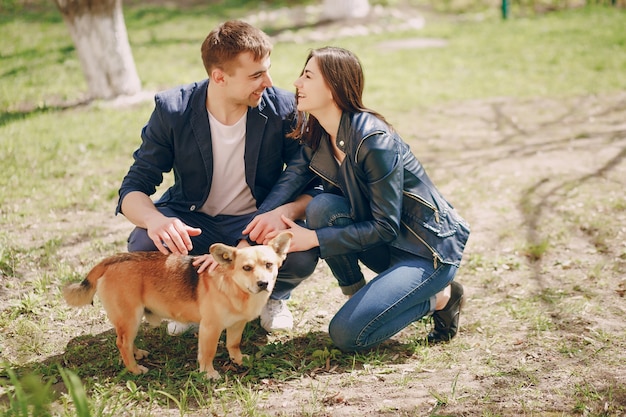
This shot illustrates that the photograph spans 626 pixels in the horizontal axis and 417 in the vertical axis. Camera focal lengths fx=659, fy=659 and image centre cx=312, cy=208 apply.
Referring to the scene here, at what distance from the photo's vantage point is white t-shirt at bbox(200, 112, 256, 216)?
420 centimetres

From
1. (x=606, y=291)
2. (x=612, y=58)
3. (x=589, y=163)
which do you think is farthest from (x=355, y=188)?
(x=612, y=58)

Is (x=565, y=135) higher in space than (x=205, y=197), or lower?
lower

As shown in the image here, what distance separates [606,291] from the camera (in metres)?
4.53

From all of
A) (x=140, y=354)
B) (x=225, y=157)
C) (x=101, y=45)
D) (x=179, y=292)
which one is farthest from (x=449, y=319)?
(x=101, y=45)

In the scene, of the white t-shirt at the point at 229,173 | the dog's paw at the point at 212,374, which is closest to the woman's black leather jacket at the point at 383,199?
the white t-shirt at the point at 229,173

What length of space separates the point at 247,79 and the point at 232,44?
0.22 metres

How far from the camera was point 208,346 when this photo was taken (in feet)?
11.5

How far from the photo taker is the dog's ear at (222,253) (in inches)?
131

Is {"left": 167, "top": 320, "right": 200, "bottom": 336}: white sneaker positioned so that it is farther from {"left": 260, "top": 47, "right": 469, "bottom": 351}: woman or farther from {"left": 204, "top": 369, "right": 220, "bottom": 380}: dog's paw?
{"left": 260, "top": 47, "right": 469, "bottom": 351}: woman

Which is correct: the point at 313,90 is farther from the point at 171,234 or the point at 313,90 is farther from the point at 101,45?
the point at 101,45

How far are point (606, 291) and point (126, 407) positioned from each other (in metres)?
3.23

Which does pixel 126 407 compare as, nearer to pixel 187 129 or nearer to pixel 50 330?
pixel 50 330

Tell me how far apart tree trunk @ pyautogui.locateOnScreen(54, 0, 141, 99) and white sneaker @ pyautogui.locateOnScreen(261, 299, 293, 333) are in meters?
5.99

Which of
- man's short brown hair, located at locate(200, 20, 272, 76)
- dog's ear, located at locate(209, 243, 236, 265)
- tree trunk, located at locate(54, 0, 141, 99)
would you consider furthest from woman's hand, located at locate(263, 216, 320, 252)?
tree trunk, located at locate(54, 0, 141, 99)
